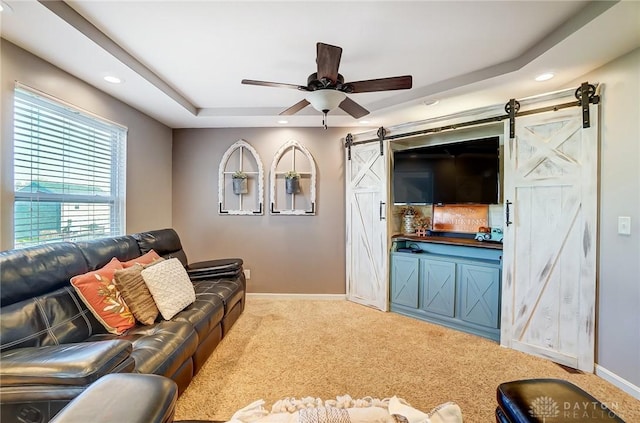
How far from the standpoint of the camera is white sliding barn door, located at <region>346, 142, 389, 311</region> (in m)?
3.50

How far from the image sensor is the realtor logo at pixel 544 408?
3.29 feet

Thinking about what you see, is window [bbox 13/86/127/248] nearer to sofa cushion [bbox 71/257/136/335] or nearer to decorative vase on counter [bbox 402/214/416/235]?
sofa cushion [bbox 71/257/136/335]

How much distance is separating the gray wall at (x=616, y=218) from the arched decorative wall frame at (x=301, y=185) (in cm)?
291

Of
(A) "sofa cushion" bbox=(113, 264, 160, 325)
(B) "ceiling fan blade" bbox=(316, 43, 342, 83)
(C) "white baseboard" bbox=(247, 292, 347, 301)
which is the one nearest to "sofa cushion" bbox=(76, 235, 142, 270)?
(A) "sofa cushion" bbox=(113, 264, 160, 325)

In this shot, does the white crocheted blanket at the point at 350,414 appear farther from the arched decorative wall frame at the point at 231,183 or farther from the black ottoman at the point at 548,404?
the arched decorative wall frame at the point at 231,183

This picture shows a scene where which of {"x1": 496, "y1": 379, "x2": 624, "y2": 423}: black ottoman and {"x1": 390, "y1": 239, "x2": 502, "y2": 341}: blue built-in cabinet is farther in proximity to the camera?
{"x1": 390, "y1": 239, "x2": 502, "y2": 341}: blue built-in cabinet

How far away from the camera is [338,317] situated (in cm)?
327

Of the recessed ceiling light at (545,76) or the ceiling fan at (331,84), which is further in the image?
the recessed ceiling light at (545,76)

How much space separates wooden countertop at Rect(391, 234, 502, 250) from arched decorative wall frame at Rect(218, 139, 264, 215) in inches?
78.5

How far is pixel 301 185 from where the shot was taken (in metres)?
3.92

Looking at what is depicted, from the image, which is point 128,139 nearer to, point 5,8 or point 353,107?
point 5,8

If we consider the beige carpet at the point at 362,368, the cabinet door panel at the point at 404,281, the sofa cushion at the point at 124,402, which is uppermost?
the sofa cushion at the point at 124,402

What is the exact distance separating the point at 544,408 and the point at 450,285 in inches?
82.3

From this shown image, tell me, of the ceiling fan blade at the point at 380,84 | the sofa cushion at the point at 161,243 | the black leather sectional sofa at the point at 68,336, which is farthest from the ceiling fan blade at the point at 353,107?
the sofa cushion at the point at 161,243
